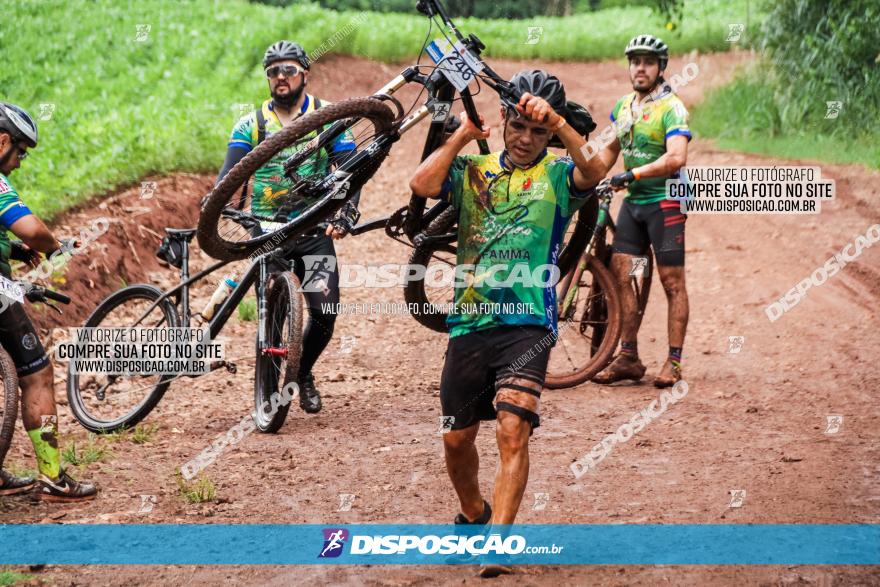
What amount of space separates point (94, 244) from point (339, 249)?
3906 mm

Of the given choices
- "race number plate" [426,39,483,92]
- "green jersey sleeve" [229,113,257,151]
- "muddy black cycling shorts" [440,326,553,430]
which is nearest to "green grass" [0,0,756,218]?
"green jersey sleeve" [229,113,257,151]

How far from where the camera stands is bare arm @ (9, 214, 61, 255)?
589cm

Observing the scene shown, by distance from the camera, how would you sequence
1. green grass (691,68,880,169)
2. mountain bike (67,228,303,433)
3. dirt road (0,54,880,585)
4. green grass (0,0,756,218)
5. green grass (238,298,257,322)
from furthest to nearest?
green grass (691,68,880,169) < green grass (0,0,756,218) < green grass (238,298,257,322) < mountain bike (67,228,303,433) < dirt road (0,54,880,585)

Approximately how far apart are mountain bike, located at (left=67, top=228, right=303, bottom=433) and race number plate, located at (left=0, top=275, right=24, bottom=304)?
1.41 metres

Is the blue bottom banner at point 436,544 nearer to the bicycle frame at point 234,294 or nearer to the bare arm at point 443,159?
the bare arm at point 443,159

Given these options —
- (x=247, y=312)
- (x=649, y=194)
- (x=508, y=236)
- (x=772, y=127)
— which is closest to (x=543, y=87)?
(x=508, y=236)

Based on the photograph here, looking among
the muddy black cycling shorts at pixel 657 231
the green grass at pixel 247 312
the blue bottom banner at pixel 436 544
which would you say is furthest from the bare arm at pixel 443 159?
the green grass at pixel 247 312

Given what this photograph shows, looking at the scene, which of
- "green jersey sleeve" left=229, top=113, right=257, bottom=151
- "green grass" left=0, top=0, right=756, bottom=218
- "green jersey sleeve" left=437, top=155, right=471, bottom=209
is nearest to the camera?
"green jersey sleeve" left=437, top=155, right=471, bottom=209

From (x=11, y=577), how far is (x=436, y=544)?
6.80ft

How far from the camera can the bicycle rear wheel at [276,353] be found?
7121mm

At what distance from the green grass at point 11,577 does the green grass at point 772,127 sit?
43.6 feet

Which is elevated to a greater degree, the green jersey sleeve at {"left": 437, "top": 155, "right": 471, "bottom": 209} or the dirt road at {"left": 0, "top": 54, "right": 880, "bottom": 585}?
the green jersey sleeve at {"left": 437, "top": 155, "right": 471, "bottom": 209}

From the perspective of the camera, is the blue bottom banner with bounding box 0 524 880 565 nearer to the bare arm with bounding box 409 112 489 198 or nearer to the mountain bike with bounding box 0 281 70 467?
the mountain bike with bounding box 0 281 70 467

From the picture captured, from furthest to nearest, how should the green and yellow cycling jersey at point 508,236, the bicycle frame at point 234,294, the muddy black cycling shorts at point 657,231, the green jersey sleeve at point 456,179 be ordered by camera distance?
the muddy black cycling shorts at point 657,231, the bicycle frame at point 234,294, the green jersey sleeve at point 456,179, the green and yellow cycling jersey at point 508,236
